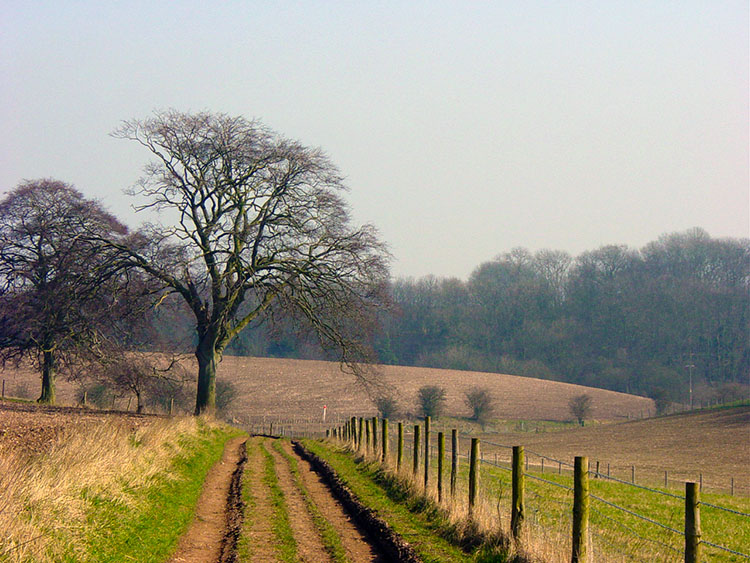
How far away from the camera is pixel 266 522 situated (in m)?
11.6

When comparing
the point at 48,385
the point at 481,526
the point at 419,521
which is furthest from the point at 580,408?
the point at 481,526

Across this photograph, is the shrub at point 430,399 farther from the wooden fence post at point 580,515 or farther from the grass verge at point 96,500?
the wooden fence post at point 580,515

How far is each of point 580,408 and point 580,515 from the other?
66.7 meters

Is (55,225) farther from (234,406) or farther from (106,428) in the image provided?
(234,406)

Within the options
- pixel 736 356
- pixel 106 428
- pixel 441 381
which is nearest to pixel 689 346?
pixel 736 356

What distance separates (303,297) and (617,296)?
10293 centimetres

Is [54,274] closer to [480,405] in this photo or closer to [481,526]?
[481,526]

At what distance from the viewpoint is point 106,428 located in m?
15.6

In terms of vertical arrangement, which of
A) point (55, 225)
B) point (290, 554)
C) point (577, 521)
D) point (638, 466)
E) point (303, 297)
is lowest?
point (638, 466)

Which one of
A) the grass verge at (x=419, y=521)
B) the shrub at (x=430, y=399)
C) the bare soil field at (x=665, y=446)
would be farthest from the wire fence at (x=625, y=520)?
the shrub at (x=430, y=399)

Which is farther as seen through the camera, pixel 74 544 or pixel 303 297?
pixel 303 297

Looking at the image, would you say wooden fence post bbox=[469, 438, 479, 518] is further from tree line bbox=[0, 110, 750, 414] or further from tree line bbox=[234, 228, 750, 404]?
tree line bbox=[234, 228, 750, 404]

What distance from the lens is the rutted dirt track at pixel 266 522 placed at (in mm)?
9586

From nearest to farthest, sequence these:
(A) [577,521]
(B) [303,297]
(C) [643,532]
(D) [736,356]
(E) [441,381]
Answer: (A) [577,521], (C) [643,532], (B) [303,297], (E) [441,381], (D) [736,356]
